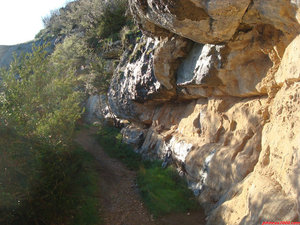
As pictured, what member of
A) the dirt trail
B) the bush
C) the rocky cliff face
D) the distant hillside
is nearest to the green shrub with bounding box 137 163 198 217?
the dirt trail

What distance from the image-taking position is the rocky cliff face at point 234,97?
158 inches

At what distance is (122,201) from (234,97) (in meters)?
4.66

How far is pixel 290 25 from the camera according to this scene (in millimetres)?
4191

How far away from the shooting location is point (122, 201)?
7941mm

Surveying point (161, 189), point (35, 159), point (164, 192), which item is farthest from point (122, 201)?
point (35, 159)

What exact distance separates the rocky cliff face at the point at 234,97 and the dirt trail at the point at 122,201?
0.91 meters

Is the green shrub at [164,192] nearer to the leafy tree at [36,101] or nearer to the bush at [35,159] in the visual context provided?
the bush at [35,159]

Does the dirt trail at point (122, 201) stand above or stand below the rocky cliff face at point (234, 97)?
below

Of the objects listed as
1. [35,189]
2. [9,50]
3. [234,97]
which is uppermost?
[9,50]

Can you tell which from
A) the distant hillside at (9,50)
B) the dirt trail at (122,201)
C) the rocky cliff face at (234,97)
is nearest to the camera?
the rocky cliff face at (234,97)

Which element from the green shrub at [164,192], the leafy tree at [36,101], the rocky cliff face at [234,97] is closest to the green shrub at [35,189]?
the leafy tree at [36,101]

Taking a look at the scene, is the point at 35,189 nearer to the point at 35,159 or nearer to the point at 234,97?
the point at 35,159

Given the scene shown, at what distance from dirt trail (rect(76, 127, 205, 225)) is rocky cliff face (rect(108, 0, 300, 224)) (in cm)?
91

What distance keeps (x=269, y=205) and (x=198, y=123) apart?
4759mm
